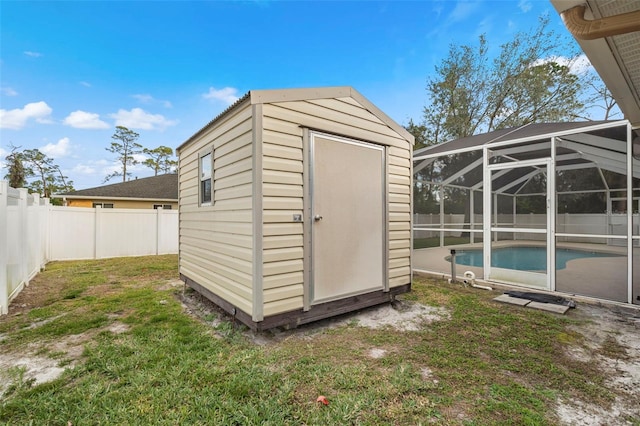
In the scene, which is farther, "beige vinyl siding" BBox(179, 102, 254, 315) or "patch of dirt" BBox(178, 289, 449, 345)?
"patch of dirt" BBox(178, 289, 449, 345)

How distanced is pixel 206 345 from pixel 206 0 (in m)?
9.83

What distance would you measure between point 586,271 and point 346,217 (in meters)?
6.28

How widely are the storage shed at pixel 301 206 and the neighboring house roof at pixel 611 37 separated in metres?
2.23

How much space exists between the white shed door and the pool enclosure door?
9.07 ft

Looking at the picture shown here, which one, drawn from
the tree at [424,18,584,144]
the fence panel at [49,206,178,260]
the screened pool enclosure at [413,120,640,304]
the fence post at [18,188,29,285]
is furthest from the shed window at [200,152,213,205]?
the tree at [424,18,584,144]

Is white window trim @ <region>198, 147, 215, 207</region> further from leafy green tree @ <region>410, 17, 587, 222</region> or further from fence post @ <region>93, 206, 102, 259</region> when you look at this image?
leafy green tree @ <region>410, 17, 587, 222</region>

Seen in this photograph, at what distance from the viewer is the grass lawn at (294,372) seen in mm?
1869

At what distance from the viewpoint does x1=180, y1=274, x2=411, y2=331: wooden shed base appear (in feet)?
9.98

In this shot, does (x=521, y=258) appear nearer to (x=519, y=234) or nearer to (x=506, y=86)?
(x=519, y=234)

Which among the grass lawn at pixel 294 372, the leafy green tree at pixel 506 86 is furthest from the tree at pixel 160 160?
the grass lawn at pixel 294 372

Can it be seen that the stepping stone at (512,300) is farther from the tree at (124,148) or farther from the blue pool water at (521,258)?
the tree at (124,148)

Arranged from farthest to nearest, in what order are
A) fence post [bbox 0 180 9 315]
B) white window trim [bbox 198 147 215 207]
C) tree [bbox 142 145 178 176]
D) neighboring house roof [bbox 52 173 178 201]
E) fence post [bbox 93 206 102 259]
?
1. tree [bbox 142 145 178 176]
2. neighboring house roof [bbox 52 173 178 201]
3. fence post [bbox 93 206 102 259]
4. white window trim [bbox 198 147 215 207]
5. fence post [bbox 0 180 9 315]

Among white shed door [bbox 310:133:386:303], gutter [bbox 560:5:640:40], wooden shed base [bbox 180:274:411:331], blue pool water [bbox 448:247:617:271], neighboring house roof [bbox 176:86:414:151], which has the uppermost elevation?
neighboring house roof [bbox 176:86:414:151]

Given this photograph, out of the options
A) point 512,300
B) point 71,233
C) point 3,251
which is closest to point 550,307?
point 512,300
